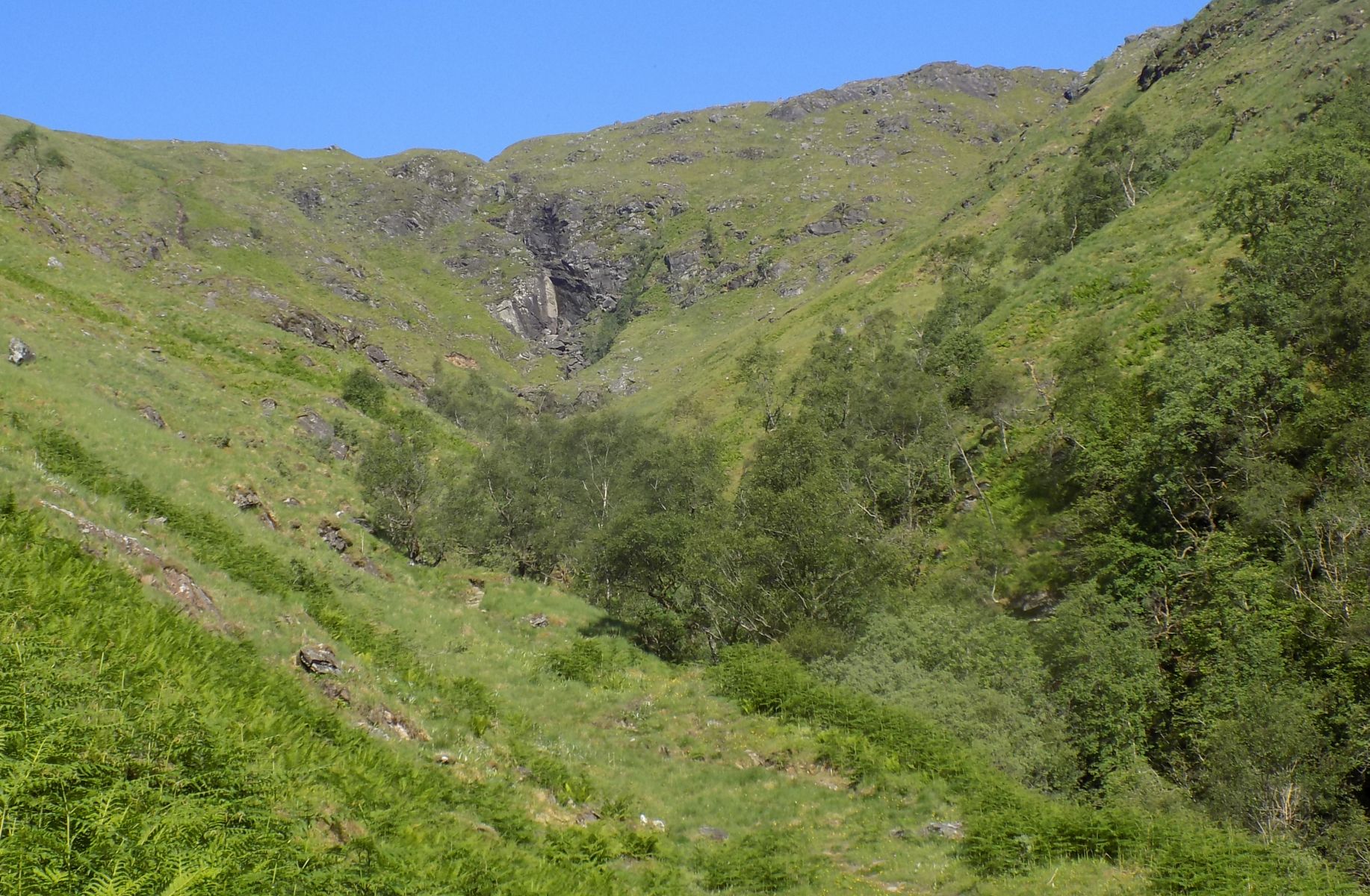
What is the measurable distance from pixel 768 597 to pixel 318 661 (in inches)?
935

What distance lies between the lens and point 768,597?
35.2 m

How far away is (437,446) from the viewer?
61.7m

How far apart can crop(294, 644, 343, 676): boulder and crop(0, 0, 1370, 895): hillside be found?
10 cm

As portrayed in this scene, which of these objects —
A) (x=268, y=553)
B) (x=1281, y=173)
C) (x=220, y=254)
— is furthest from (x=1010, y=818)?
(x=220, y=254)

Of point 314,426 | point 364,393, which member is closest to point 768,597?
point 314,426

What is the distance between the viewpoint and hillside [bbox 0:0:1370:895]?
30.7ft

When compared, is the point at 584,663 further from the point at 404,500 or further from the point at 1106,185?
the point at 1106,185

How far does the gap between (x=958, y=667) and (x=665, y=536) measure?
16.1 meters

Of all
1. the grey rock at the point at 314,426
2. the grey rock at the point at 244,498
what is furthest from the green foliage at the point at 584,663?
the grey rock at the point at 314,426

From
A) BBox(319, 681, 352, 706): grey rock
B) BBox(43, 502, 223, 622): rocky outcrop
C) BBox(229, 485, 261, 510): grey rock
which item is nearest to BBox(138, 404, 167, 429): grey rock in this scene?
BBox(229, 485, 261, 510): grey rock

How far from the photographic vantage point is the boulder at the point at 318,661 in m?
13.7

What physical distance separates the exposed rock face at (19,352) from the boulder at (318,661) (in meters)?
19.4

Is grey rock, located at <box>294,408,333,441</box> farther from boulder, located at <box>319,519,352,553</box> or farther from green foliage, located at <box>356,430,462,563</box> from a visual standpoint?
boulder, located at <box>319,519,352,553</box>

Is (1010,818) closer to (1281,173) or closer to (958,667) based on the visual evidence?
(958,667)
